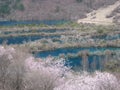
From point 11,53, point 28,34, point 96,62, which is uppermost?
point 11,53

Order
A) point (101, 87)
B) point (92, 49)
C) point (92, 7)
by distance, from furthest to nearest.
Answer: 1. point (92, 7)
2. point (92, 49)
3. point (101, 87)

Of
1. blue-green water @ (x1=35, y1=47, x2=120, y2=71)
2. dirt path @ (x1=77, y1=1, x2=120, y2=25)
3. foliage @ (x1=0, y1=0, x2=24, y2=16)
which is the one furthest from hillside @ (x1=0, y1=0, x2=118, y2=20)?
blue-green water @ (x1=35, y1=47, x2=120, y2=71)

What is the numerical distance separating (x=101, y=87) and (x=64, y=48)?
39.2 m

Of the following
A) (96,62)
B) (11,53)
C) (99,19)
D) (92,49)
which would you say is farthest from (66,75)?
(99,19)

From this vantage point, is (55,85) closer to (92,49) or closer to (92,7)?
(92,49)

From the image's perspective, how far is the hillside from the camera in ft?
369

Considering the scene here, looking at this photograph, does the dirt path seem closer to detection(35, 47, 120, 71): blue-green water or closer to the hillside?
the hillside

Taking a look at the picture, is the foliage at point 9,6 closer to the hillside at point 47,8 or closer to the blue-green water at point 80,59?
the hillside at point 47,8

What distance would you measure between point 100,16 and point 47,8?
20692 millimetres

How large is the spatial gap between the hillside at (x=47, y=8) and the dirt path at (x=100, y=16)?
3206 millimetres

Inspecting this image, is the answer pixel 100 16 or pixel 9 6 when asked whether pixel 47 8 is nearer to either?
→ pixel 9 6

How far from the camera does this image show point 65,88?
21078 mm

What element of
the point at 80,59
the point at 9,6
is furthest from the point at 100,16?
the point at 80,59

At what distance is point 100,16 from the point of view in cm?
10150
